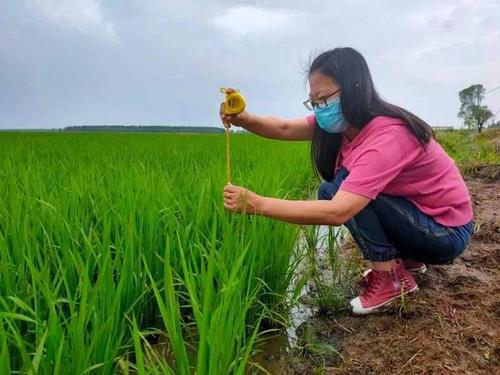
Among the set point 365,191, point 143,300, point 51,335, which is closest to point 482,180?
point 365,191

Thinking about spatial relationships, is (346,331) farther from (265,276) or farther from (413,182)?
(413,182)

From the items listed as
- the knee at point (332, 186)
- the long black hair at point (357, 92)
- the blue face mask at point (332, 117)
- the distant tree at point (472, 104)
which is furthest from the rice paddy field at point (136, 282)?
the distant tree at point (472, 104)

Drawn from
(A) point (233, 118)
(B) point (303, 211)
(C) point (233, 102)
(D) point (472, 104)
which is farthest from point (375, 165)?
(D) point (472, 104)

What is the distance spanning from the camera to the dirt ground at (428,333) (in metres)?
1.52

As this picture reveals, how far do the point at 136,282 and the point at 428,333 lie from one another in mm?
1050

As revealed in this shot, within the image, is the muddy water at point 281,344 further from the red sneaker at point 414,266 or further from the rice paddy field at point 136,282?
the red sneaker at point 414,266

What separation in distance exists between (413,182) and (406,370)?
75 centimetres

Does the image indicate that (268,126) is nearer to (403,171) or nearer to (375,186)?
(403,171)

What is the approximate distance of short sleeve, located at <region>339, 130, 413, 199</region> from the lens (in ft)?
5.29

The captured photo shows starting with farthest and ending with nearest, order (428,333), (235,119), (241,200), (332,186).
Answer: (235,119)
(332,186)
(428,333)
(241,200)

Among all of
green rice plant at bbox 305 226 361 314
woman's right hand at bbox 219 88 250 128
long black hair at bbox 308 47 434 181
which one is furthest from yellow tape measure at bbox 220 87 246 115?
green rice plant at bbox 305 226 361 314

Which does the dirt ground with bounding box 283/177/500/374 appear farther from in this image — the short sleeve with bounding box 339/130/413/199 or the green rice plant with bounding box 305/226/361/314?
the short sleeve with bounding box 339/130/413/199

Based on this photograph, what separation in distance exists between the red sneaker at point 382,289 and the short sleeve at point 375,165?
20.9 inches

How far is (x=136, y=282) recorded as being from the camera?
1.48 metres
